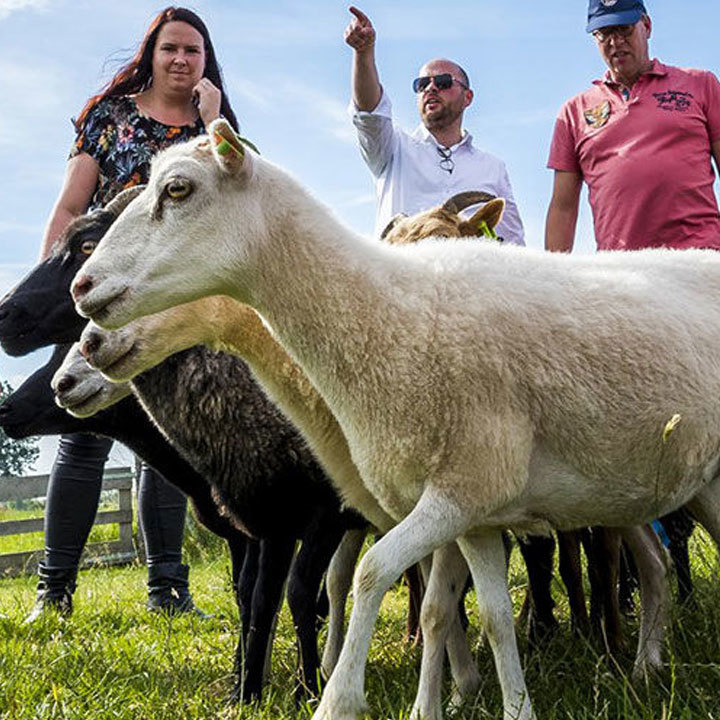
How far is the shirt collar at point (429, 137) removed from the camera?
15.9 ft

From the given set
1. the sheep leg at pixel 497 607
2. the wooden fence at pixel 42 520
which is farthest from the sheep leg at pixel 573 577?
the wooden fence at pixel 42 520

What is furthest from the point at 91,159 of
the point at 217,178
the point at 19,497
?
the point at 19,497

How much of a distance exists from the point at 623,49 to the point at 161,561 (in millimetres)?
3264

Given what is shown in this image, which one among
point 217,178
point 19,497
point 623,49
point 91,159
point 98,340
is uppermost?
point 623,49

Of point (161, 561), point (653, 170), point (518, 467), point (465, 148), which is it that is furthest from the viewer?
point (161, 561)

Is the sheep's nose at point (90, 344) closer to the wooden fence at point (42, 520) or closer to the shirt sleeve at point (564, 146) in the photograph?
the shirt sleeve at point (564, 146)

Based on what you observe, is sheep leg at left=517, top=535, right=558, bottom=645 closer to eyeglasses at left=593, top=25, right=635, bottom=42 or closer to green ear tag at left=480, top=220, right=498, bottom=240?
green ear tag at left=480, top=220, right=498, bottom=240

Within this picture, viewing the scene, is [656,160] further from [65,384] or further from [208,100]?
[65,384]

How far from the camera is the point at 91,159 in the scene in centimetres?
488

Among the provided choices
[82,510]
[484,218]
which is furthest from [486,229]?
[82,510]

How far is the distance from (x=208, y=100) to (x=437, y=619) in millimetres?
2642

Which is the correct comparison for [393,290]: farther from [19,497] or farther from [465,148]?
[19,497]

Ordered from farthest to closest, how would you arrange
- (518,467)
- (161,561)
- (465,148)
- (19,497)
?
(19,497), (161,561), (465,148), (518,467)

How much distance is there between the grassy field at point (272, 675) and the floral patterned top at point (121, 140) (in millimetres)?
2027
